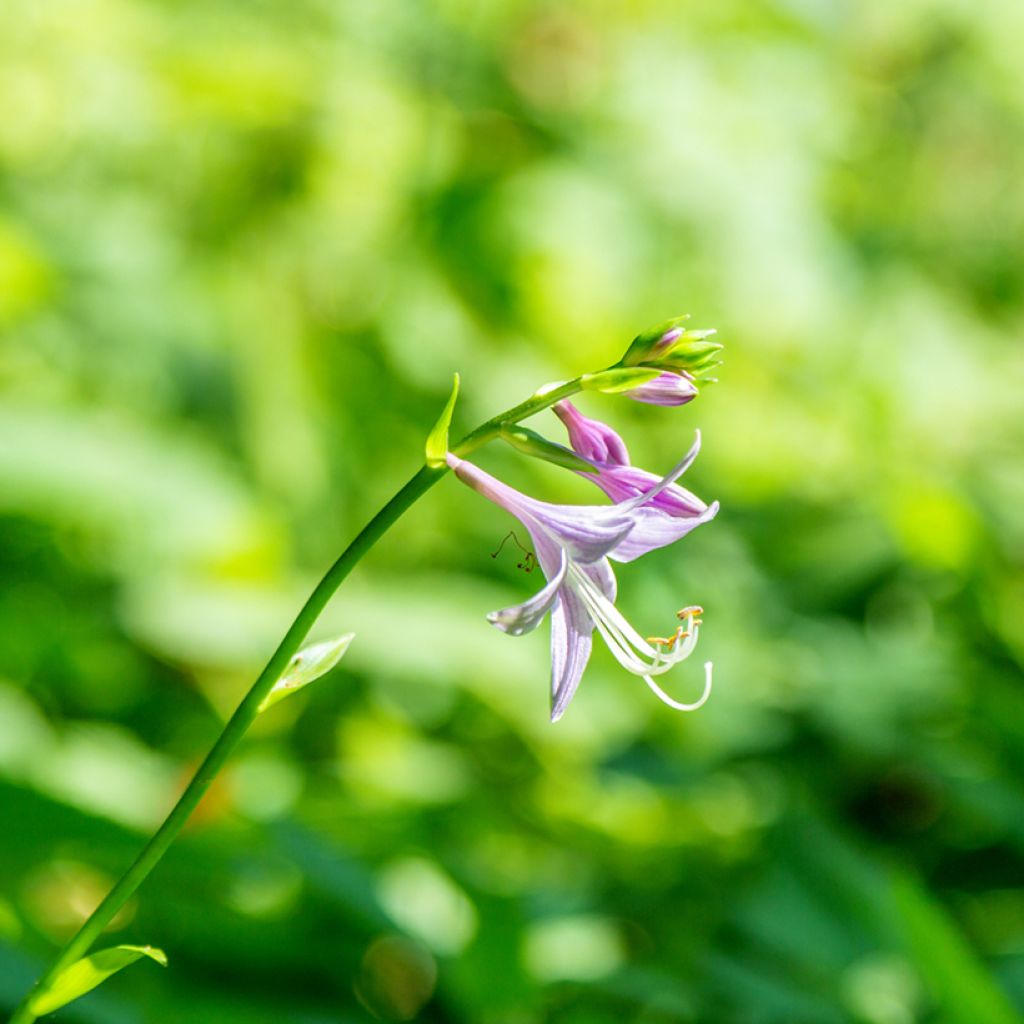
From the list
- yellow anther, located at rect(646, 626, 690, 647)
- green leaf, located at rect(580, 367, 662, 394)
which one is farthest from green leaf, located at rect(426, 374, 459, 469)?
yellow anther, located at rect(646, 626, 690, 647)

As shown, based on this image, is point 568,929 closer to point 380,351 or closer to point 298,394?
point 298,394

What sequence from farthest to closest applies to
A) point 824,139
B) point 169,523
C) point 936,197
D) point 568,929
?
point 936,197 → point 824,139 → point 169,523 → point 568,929

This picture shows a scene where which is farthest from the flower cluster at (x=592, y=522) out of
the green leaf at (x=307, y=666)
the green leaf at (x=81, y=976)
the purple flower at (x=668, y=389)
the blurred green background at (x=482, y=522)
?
the blurred green background at (x=482, y=522)

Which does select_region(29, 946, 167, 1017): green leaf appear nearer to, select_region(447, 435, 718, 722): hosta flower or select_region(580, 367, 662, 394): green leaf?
select_region(447, 435, 718, 722): hosta flower

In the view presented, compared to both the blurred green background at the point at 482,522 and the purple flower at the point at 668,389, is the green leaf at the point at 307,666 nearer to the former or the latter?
the purple flower at the point at 668,389

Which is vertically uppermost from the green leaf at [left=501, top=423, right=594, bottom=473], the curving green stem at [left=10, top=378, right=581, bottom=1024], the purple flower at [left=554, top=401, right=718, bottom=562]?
the purple flower at [left=554, top=401, right=718, bottom=562]

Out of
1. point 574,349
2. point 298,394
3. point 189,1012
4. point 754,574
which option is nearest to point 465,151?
point 574,349
